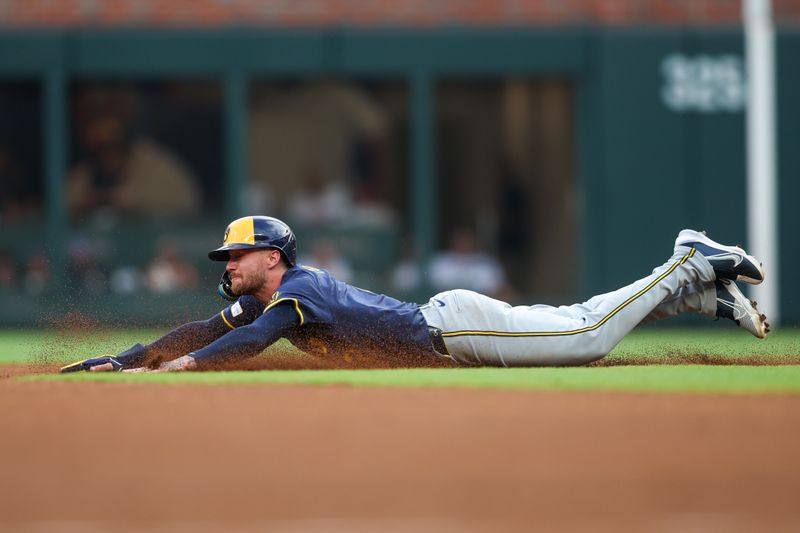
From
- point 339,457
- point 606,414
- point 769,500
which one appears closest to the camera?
point 769,500

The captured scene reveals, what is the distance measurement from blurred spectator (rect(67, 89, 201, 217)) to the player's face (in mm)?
8161

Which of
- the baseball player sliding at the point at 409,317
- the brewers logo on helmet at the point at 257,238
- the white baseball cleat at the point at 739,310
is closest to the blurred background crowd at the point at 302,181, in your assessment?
the white baseball cleat at the point at 739,310

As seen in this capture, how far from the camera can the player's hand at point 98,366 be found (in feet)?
23.7

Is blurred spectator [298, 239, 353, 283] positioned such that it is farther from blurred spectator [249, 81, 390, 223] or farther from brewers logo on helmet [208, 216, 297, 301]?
brewers logo on helmet [208, 216, 297, 301]

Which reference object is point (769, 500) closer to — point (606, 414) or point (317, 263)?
point (606, 414)

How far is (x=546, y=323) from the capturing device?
7285 millimetres

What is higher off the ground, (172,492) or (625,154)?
(625,154)

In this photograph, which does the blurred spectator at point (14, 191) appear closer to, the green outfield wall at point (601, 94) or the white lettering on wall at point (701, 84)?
the green outfield wall at point (601, 94)

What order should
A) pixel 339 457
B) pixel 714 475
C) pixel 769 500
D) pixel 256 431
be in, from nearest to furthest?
pixel 769 500
pixel 714 475
pixel 339 457
pixel 256 431

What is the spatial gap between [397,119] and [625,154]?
115 inches

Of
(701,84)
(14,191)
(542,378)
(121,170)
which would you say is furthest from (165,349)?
(701,84)

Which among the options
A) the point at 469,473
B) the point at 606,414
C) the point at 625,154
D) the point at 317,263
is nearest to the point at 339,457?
the point at 469,473

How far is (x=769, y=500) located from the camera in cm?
440

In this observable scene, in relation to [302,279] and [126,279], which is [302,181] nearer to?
[126,279]
